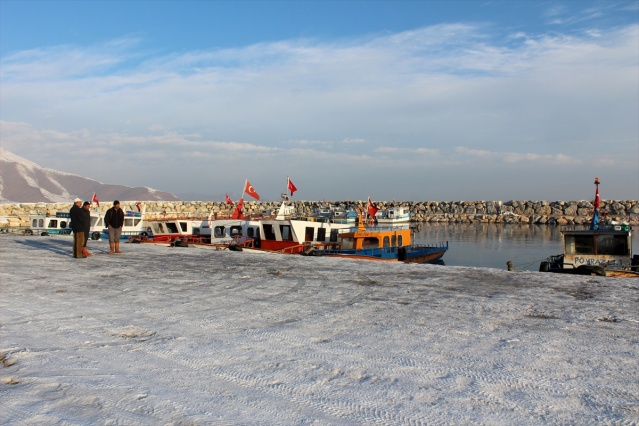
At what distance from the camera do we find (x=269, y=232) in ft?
89.0

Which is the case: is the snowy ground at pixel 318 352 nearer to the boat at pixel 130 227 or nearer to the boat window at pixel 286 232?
the boat window at pixel 286 232

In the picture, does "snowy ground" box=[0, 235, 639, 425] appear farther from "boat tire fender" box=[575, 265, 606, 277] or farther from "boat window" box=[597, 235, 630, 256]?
"boat window" box=[597, 235, 630, 256]

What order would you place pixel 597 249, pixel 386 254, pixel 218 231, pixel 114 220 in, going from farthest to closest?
pixel 218 231 → pixel 386 254 → pixel 597 249 → pixel 114 220

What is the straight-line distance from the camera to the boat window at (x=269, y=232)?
27.0m

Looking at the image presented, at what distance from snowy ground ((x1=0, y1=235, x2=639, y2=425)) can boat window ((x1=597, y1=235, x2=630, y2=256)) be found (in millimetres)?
10320

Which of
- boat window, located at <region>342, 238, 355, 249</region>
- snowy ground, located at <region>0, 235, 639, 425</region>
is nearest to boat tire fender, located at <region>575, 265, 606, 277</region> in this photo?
snowy ground, located at <region>0, 235, 639, 425</region>

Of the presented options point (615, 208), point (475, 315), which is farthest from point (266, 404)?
point (615, 208)

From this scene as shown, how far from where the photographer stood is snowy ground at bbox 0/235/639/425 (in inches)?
181

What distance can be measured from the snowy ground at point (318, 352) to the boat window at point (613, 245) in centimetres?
1032

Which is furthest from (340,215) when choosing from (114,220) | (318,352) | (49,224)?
(318,352)

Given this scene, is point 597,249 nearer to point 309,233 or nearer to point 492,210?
point 309,233

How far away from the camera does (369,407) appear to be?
4629 mm

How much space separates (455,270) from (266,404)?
33.0 feet

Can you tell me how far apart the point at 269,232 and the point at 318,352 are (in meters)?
21.0
